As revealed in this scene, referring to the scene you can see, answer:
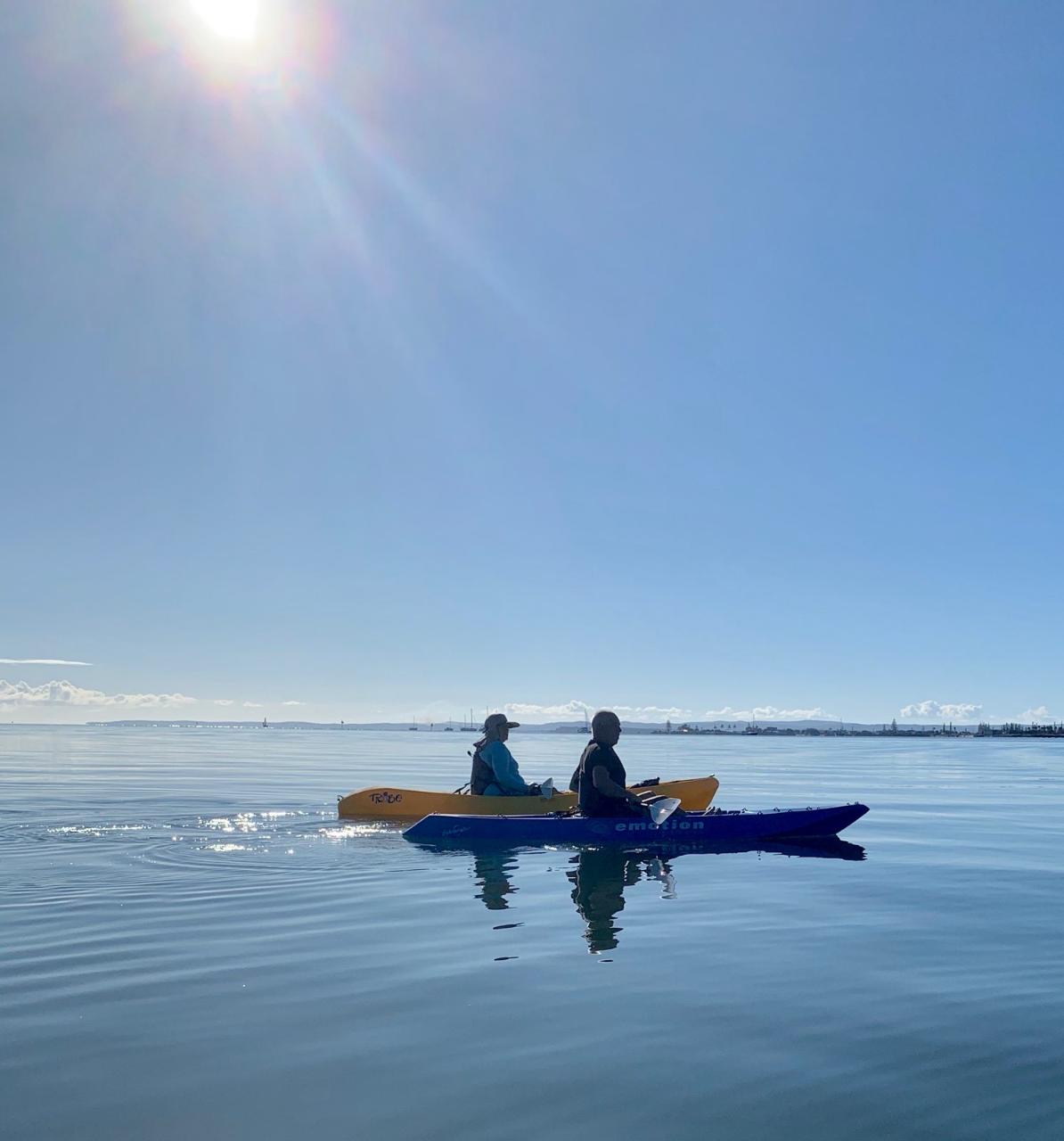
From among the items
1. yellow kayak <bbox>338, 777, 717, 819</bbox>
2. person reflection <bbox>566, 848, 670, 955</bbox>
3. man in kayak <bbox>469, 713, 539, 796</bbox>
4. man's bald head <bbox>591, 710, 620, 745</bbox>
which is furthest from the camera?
man in kayak <bbox>469, 713, 539, 796</bbox>

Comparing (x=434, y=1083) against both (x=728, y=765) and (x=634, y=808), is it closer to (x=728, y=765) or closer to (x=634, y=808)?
(x=634, y=808)

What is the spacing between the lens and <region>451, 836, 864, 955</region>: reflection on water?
38.4 feet

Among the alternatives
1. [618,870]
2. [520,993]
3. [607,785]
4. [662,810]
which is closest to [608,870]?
[618,870]

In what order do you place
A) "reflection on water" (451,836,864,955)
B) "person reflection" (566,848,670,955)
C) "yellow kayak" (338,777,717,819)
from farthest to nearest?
"yellow kayak" (338,777,717,819) → "reflection on water" (451,836,864,955) → "person reflection" (566,848,670,955)

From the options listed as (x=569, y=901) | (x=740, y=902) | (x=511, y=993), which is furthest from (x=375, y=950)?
(x=740, y=902)

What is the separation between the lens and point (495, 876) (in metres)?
14.8

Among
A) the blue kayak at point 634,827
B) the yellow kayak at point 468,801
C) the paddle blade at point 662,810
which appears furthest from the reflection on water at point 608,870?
the yellow kayak at point 468,801

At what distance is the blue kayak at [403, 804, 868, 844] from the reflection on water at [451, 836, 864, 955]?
27cm

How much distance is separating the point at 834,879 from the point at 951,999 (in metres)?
6.70

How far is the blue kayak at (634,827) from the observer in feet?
60.2

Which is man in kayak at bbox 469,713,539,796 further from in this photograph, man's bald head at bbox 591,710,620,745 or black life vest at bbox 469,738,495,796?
man's bald head at bbox 591,710,620,745

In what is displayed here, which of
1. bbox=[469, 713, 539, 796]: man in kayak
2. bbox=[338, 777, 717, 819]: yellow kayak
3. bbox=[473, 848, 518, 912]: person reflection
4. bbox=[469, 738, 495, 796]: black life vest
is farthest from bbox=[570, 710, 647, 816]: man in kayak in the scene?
bbox=[469, 738, 495, 796]: black life vest

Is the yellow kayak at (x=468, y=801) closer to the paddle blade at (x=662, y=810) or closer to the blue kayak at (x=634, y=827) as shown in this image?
the blue kayak at (x=634, y=827)

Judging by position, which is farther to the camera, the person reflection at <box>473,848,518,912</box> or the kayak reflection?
the person reflection at <box>473,848,518,912</box>
